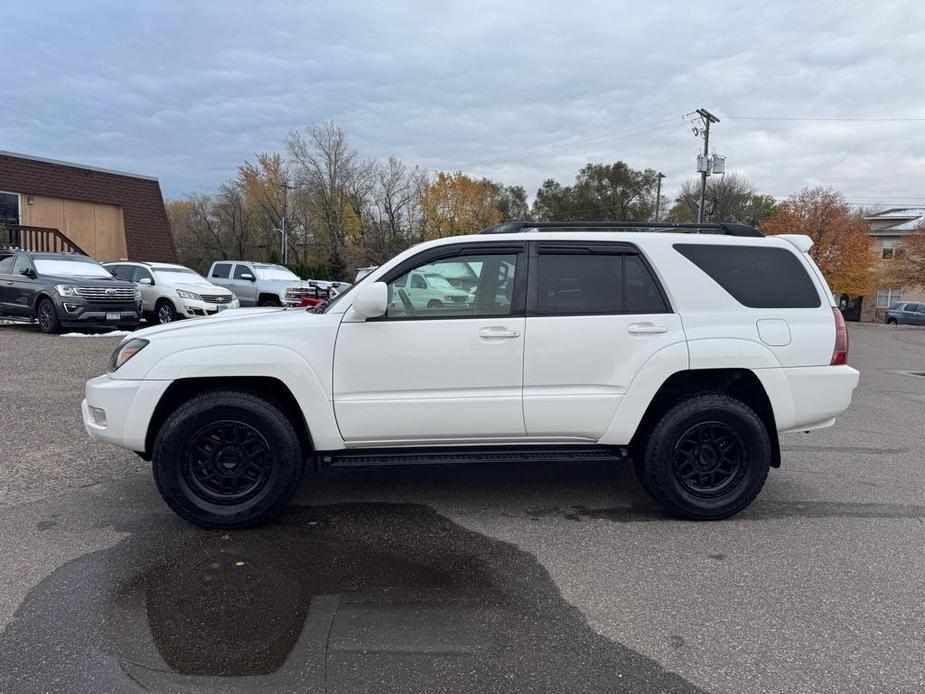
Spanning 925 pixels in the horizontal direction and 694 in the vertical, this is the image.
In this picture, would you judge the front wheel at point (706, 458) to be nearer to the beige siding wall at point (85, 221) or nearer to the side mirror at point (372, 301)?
the side mirror at point (372, 301)

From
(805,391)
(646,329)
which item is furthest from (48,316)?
(805,391)

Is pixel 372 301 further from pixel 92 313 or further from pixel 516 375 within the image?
pixel 92 313

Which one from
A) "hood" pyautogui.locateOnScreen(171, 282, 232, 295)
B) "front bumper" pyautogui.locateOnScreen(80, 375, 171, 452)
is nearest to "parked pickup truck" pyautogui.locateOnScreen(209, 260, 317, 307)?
"hood" pyautogui.locateOnScreen(171, 282, 232, 295)

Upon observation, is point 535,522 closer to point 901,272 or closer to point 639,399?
point 639,399

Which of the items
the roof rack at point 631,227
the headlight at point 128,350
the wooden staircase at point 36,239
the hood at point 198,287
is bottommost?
the headlight at point 128,350

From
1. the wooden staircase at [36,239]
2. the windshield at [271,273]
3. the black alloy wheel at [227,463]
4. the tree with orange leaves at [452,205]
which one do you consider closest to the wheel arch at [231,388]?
the black alloy wheel at [227,463]

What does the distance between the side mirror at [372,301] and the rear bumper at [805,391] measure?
2486 mm

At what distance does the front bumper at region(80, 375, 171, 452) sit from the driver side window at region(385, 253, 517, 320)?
1538 mm

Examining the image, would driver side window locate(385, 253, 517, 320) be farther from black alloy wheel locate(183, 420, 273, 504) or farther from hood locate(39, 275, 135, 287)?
hood locate(39, 275, 135, 287)

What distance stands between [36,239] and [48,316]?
991cm

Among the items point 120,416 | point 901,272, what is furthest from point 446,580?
point 901,272

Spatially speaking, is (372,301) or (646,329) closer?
(372,301)

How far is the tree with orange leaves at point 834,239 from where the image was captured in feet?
122

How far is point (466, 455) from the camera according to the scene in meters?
4.20
